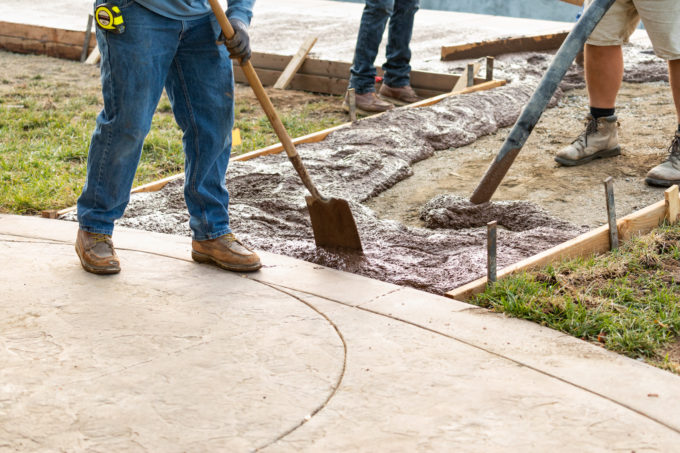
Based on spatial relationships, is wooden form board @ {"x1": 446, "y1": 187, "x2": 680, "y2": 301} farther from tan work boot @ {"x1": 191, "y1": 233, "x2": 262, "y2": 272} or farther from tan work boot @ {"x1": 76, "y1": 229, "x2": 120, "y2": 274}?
tan work boot @ {"x1": 76, "y1": 229, "x2": 120, "y2": 274}

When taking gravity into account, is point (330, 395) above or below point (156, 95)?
below

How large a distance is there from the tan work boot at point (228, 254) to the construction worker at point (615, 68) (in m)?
Answer: 2.32

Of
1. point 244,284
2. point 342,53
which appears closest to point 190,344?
point 244,284

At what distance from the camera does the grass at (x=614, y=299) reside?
260 centimetres

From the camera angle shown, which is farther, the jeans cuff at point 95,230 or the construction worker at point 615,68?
the construction worker at point 615,68

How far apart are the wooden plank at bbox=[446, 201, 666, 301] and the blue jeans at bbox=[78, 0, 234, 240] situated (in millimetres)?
1034

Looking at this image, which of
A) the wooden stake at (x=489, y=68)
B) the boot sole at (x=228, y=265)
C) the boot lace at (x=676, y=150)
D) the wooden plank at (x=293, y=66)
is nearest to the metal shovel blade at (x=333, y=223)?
the boot sole at (x=228, y=265)

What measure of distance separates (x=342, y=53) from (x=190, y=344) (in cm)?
613

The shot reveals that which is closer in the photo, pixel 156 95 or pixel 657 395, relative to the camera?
pixel 657 395

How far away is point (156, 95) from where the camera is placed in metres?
3.00

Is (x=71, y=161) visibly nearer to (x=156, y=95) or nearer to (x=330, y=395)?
(x=156, y=95)

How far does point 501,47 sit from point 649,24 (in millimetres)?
3667

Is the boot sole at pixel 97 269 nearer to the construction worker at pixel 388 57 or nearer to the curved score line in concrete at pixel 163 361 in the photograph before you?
the curved score line in concrete at pixel 163 361

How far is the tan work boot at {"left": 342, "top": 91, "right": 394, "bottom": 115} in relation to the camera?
20.2ft
